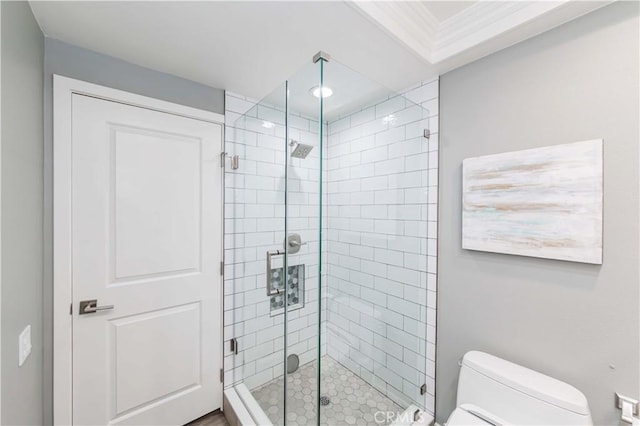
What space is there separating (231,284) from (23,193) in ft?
3.85

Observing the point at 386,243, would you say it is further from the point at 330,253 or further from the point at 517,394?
the point at 517,394

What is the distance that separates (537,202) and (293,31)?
56.4 inches

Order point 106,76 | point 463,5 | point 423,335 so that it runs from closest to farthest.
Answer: point 463,5, point 106,76, point 423,335

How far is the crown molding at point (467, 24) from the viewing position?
1.12 m

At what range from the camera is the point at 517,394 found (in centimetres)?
115

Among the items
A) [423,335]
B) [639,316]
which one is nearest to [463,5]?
[639,316]

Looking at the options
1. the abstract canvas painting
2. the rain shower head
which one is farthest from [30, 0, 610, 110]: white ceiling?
the abstract canvas painting

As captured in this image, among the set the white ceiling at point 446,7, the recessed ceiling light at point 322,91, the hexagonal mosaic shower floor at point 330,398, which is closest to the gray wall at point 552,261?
the white ceiling at point 446,7

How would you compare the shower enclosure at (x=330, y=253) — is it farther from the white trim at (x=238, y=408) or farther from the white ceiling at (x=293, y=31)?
the white ceiling at (x=293, y=31)

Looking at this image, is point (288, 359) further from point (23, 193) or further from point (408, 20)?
point (408, 20)

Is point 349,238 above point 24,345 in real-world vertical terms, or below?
above

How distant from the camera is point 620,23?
3.41ft

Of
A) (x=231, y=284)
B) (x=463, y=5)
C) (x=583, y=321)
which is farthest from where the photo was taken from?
(x=231, y=284)

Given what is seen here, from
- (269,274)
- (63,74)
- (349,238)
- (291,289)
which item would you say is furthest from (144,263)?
(349,238)
